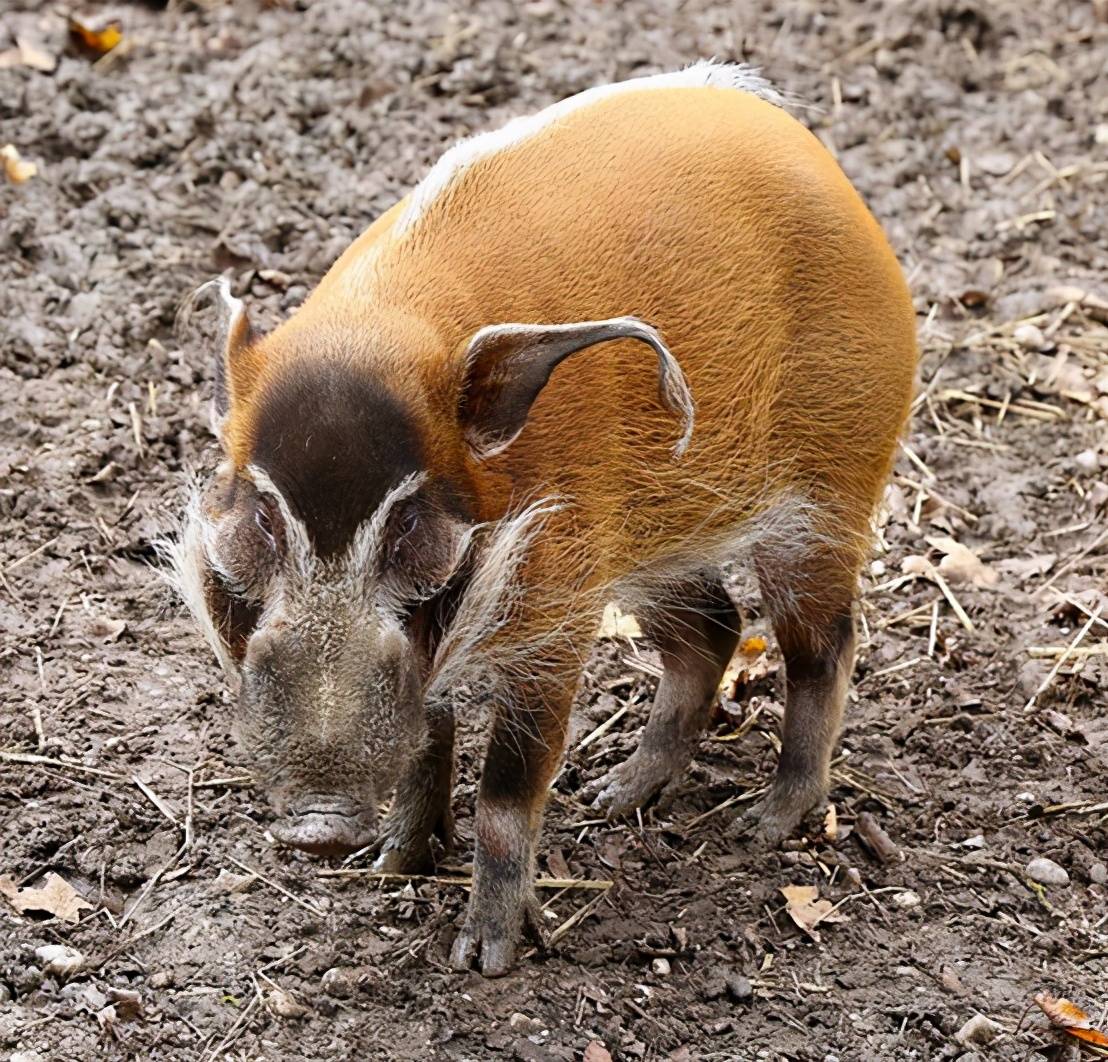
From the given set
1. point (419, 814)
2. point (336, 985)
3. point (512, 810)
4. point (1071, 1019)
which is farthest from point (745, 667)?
point (336, 985)

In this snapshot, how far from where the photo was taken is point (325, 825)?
309 centimetres

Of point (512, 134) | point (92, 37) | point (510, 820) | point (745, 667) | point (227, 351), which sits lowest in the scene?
point (745, 667)

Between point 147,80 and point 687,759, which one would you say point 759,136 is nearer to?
point 687,759

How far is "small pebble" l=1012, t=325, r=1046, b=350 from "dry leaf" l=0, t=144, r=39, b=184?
3383mm

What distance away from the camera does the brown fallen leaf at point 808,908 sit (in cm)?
397

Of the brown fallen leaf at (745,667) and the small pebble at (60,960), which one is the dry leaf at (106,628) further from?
the brown fallen leaf at (745,667)

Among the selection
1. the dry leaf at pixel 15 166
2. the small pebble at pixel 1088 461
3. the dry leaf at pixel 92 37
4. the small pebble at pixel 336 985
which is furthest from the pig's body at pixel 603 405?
the dry leaf at pixel 92 37

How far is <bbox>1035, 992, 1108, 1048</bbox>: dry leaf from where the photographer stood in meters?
3.60

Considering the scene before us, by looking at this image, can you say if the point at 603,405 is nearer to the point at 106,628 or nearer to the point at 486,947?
the point at 486,947

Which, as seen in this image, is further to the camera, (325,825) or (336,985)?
(336,985)

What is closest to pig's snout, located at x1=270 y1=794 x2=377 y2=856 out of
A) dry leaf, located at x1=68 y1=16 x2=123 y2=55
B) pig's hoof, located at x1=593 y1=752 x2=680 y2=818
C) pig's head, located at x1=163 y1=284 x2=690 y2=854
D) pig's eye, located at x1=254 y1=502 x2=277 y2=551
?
pig's head, located at x1=163 y1=284 x2=690 y2=854

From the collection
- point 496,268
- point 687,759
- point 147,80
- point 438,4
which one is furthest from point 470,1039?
point 438,4

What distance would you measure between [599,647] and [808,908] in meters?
1.07

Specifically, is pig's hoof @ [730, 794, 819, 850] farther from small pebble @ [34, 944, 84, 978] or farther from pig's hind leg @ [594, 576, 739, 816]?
small pebble @ [34, 944, 84, 978]
